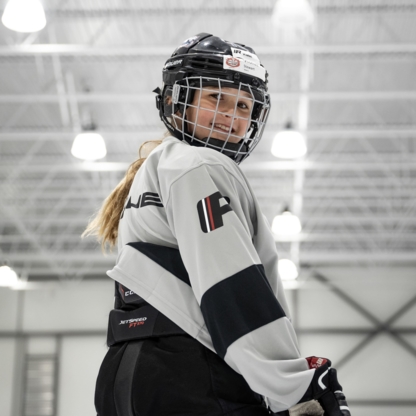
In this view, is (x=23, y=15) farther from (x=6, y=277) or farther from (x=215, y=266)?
(x=6, y=277)

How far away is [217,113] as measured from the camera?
1.98 meters

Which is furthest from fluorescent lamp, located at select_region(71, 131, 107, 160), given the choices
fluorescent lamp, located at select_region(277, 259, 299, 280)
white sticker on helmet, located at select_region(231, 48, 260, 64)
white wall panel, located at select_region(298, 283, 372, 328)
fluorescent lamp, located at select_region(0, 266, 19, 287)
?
white wall panel, located at select_region(298, 283, 372, 328)

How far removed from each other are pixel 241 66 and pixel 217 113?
16 centimetres

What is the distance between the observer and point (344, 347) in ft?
59.4

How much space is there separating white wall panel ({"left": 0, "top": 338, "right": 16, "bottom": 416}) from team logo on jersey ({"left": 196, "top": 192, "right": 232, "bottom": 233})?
17.6m

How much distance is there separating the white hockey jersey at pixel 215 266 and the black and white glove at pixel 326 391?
2 cm

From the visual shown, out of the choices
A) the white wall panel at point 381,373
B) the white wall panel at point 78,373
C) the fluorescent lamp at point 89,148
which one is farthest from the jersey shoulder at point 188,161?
the white wall panel at point 381,373

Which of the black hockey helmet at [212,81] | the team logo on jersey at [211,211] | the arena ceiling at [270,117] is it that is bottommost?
the team logo on jersey at [211,211]

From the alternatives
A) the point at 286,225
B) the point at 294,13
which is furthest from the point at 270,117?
the point at 294,13

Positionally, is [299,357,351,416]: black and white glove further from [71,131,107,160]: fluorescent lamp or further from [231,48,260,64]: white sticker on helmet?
[71,131,107,160]: fluorescent lamp

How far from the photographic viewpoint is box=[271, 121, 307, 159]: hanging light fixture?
29.2ft

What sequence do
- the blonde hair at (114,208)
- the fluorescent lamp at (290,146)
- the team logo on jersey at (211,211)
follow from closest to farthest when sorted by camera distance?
the team logo on jersey at (211,211) → the blonde hair at (114,208) → the fluorescent lamp at (290,146)

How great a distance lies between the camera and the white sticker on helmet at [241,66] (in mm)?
2020

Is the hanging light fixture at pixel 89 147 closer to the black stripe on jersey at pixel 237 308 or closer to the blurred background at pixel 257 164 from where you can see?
the blurred background at pixel 257 164
